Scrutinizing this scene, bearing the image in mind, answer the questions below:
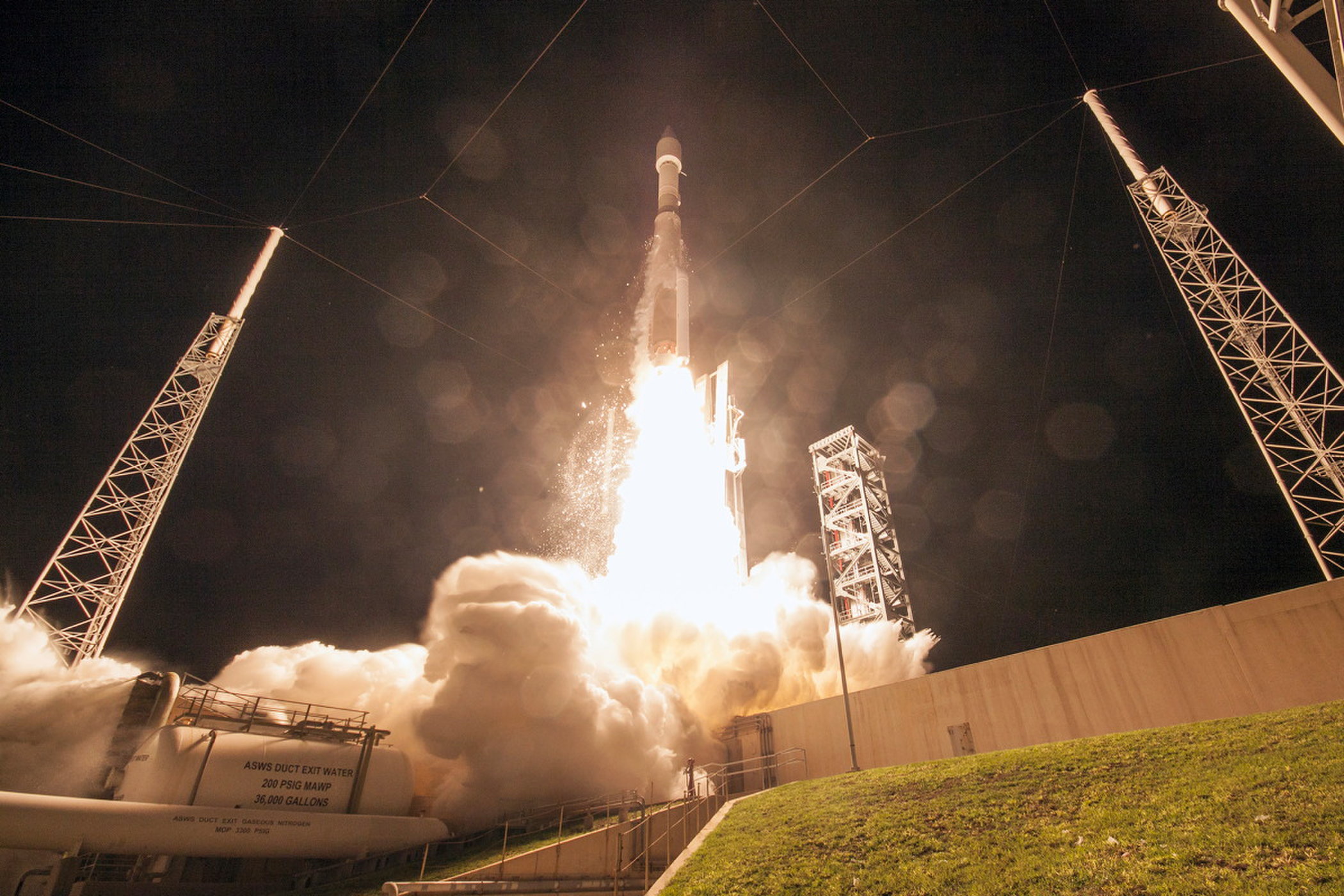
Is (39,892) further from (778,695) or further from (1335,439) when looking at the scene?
(1335,439)

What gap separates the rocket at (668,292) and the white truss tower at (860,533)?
1391cm

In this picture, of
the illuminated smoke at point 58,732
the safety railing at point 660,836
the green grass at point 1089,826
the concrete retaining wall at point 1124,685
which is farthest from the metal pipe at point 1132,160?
the illuminated smoke at point 58,732

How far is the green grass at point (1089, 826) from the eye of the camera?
23.3 ft

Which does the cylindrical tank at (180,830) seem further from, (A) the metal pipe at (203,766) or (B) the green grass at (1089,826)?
(B) the green grass at (1089,826)

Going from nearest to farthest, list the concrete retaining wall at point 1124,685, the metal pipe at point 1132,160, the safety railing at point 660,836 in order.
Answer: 1. the concrete retaining wall at point 1124,685
2. the safety railing at point 660,836
3. the metal pipe at point 1132,160

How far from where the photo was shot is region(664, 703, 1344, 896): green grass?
710 centimetres

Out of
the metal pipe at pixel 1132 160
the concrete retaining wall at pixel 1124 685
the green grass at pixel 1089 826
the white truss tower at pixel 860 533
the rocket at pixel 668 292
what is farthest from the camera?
the white truss tower at pixel 860 533

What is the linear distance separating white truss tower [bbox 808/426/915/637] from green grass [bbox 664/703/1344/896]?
3049 centimetres

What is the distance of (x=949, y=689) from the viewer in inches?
805

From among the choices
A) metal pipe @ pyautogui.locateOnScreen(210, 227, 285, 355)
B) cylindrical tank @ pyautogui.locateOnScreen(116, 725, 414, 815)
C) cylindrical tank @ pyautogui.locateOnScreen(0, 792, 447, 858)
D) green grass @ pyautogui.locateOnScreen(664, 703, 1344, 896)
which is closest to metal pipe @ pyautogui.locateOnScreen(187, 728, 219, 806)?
cylindrical tank @ pyautogui.locateOnScreen(116, 725, 414, 815)

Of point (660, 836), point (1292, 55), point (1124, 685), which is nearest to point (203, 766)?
point (660, 836)

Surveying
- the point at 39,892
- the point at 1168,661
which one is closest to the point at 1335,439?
the point at 1168,661

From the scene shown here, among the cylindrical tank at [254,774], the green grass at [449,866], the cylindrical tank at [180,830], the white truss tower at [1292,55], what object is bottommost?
the green grass at [449,866]

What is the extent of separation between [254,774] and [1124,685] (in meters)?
23.9
